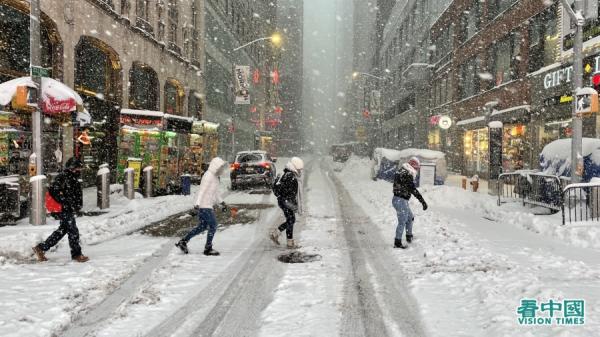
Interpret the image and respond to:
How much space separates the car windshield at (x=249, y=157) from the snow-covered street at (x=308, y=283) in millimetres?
9929

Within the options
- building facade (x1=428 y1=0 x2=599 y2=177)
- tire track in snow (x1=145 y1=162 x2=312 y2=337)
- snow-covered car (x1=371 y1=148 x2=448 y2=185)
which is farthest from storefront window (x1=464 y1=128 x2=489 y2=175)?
tire track in snow (x1=145 y1=162 x2=312 y2=337)

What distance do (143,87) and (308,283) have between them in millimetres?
23258

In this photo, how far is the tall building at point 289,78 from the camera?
12688 centimetres

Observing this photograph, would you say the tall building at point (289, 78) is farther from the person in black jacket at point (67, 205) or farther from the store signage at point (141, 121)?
the person in black jacket at point (67, 205)

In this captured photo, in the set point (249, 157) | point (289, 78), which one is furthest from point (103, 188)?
point (289, 78)

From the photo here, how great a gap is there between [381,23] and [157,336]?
91.4 meters

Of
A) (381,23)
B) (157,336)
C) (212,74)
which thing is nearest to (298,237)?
(157,336)

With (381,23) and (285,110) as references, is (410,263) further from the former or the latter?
(285,110)

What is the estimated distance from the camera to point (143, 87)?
27141 millimetres

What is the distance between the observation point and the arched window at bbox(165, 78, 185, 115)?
3100cm

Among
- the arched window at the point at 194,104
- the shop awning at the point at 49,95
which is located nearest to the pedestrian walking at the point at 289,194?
the shop awning at the point at 49,95

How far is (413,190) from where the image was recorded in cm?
887

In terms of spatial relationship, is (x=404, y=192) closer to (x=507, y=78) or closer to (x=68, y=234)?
(x=68, y=234)

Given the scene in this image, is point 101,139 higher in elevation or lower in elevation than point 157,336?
higher
